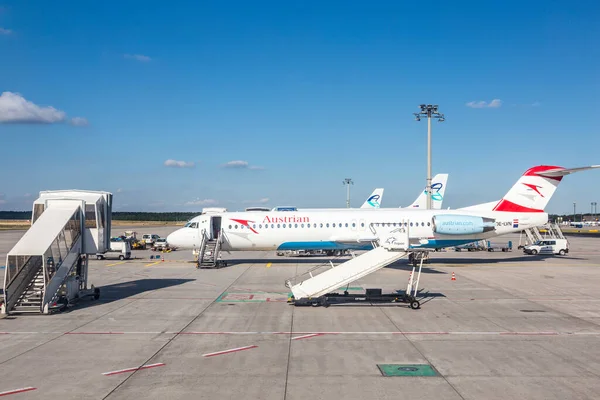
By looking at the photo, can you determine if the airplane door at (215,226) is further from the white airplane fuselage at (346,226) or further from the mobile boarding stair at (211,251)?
the mobile boarding stair at (211,251)

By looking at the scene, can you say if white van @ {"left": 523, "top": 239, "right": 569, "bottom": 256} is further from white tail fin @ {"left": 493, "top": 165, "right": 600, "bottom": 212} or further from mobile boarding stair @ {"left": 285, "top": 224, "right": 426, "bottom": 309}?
mobile boarding stair @ {"left": 285, "top": 224, "right": 426, "bottom": 309}

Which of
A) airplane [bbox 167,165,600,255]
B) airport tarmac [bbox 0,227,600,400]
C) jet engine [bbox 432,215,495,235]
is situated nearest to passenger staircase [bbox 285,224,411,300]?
airport tarmac [bbox 0,227,600,400]

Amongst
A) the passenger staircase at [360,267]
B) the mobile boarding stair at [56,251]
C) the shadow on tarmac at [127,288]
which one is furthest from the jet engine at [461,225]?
the mobile boarding stair at [56,251]

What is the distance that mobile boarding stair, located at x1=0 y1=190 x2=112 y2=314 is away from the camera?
1908 centimetres

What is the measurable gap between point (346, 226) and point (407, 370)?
83.1 ft

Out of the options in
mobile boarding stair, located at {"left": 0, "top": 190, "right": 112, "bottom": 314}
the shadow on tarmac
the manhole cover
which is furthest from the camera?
the shadow on tarmac

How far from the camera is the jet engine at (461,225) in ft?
116

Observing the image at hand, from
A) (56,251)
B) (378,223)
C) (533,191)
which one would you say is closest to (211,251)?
(378,223)

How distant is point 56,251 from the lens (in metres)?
20.2

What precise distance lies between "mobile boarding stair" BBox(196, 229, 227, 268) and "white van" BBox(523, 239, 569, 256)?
31.0m

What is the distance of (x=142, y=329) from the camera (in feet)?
55.0

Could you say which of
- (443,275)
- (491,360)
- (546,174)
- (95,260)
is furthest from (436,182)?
(491,360)

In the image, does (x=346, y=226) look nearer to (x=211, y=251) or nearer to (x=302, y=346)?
(x=211, y=251)

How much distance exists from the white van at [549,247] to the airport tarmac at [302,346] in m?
24.3
